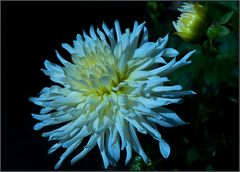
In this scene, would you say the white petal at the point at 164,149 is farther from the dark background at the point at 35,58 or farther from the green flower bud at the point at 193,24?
the dark background at the point at 35,58

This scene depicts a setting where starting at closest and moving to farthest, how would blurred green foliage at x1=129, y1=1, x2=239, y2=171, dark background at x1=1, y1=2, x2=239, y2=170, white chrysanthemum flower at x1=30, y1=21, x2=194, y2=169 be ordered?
white chrysanthemum flower at x1=30, y1=21, x2=194, y2=169
blurred green foliage at x1=129, y1=1, x2=239, y2=171
dark background at x1=1, y1=2, x2=239, y2=170

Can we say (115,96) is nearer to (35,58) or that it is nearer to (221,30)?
(221,30)

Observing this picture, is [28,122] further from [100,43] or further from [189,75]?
[100,43]

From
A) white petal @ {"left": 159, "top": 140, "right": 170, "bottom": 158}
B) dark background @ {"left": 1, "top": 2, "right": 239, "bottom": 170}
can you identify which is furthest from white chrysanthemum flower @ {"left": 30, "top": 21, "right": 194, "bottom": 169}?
dark background @ {"left": 1, "top": 2, "right": 239, "bottom": 170}

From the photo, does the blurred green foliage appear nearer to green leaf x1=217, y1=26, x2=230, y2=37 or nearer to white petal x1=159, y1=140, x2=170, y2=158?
green leaf x1=217, y1=26, x2=230, y2=37

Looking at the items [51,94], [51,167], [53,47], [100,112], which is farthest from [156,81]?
[53,47]

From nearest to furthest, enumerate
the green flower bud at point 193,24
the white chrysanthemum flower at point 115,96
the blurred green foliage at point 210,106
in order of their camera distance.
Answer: the white chrysanthemum flower at point 115,96
the green flower bud at point 193,24
the blurred green foliage at point 210,106

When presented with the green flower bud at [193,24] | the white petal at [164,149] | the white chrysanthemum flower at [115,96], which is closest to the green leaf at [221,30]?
the green flower bud at [193,24]
